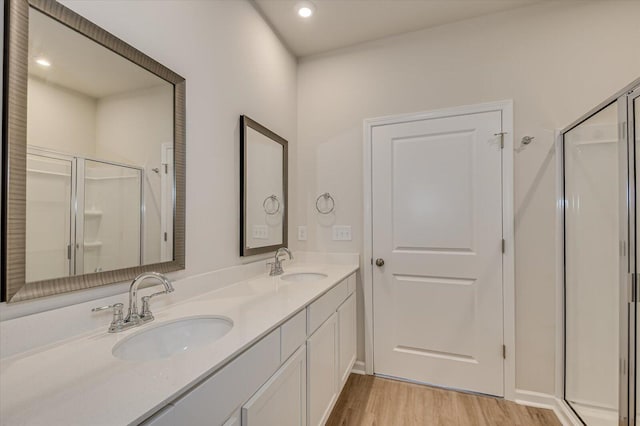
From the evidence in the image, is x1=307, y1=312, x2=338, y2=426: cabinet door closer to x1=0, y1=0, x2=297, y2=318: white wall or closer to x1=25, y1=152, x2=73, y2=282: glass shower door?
x1=0, y1=0, x2=297, y2=318: white wall

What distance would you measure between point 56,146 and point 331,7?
1881mm

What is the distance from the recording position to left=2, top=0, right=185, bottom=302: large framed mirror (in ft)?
2.66

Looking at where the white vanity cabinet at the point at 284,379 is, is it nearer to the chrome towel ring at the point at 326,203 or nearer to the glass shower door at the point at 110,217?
the glass shower door at the point at 110,217

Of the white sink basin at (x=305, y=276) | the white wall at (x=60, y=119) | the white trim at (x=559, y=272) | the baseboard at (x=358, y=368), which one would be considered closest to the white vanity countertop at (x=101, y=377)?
the white wall at (x=60, y=119)

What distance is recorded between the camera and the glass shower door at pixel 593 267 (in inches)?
57.1

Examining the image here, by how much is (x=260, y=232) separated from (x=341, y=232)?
75cm

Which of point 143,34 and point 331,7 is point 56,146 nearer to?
point 143,34

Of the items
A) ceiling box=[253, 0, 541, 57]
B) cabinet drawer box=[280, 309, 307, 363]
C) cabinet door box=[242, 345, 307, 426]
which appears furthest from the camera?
ceiling box=[253, 0, 541, 57]

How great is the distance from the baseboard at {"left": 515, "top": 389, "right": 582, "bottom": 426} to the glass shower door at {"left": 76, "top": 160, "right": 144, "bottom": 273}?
246 cm

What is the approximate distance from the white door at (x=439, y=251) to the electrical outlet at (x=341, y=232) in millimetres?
234

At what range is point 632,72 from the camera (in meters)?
1.80

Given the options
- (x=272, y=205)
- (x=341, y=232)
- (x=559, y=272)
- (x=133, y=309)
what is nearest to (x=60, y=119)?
(x=133, y=309)

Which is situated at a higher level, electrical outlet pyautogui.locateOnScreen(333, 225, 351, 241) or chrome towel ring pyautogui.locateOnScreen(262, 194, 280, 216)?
chrome towel ring pyautogui.locateOnScreen(262, 194, 280, 216)

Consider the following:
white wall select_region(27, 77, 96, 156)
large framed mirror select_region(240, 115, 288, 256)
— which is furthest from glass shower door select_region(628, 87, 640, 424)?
white wall select_region(27, 77, 96, 156)
